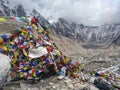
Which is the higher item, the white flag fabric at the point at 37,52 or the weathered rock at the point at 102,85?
the white flag fabric at the point at 37,52

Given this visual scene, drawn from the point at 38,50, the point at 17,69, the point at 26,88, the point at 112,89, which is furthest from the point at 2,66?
the point at 112,89

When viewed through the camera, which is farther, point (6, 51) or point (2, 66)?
point (6, 51)

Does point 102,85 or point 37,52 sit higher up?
point 37,52

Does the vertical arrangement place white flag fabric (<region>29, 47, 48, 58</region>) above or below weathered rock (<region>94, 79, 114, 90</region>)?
above

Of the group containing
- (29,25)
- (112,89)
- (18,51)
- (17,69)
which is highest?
(29,25)

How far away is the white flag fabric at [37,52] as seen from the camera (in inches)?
547

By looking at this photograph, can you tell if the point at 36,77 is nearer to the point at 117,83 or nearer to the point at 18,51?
the point at 18,51

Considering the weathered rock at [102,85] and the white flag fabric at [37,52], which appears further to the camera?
the white flag fabric at [37,52]

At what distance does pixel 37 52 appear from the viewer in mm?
14141

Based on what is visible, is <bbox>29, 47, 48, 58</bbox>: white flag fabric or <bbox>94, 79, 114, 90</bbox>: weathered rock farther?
<bbox>29, 47, 48, 58</bbox>: white flag fabric

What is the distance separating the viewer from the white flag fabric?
13.9 m

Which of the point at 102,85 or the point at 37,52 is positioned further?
the point at 37,52

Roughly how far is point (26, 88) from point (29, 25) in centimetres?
535

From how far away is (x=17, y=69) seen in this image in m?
13.2
